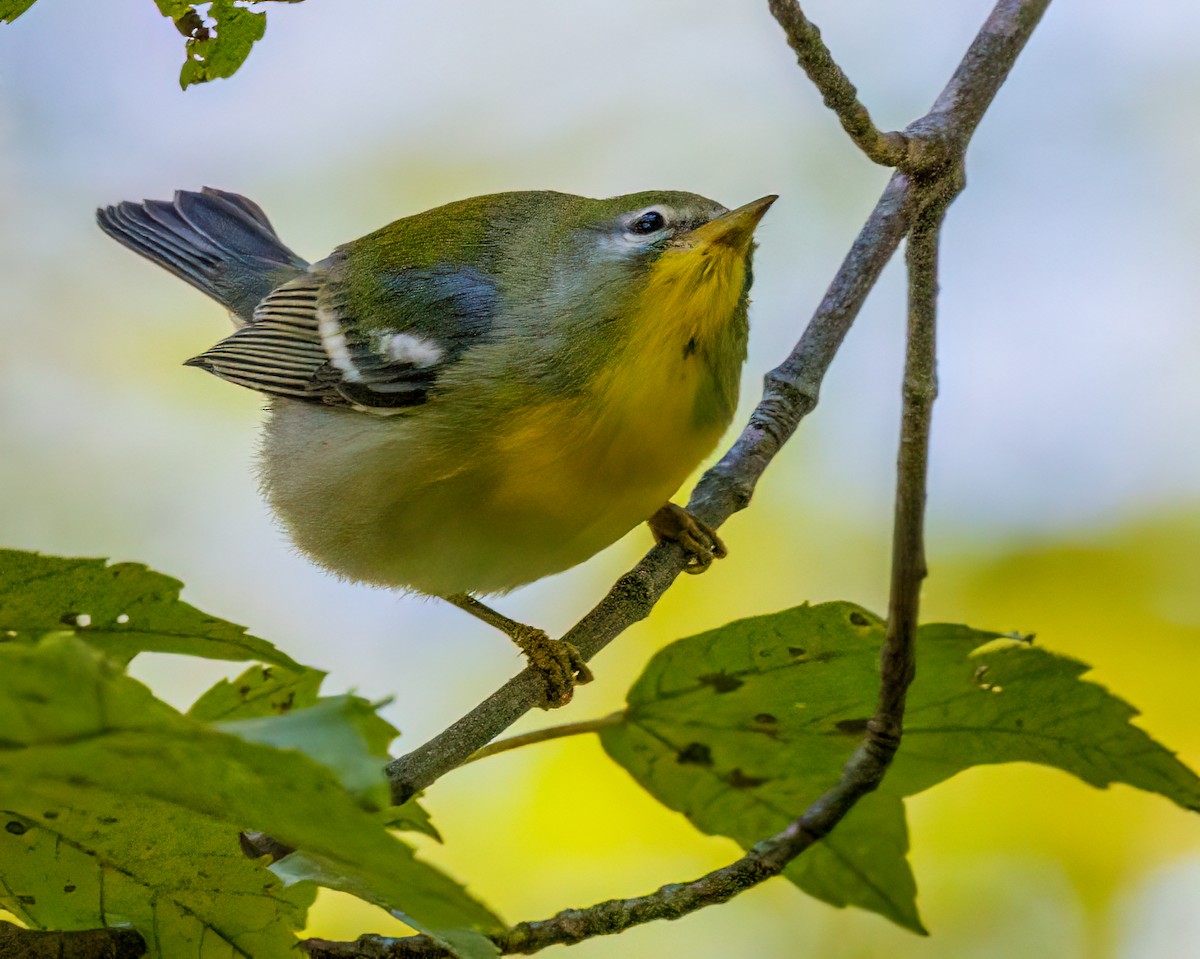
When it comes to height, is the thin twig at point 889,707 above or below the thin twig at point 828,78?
below

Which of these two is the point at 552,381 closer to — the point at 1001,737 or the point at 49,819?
the point at 1001,737

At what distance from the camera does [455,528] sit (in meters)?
2.68

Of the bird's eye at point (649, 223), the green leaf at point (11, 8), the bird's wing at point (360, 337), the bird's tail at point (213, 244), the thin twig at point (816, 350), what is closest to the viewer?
the green leaf at point (11, 8)

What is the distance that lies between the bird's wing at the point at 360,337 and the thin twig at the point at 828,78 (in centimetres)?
127

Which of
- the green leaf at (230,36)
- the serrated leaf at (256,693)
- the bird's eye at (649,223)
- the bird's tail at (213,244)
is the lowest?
the serrated leaf at (256,693)

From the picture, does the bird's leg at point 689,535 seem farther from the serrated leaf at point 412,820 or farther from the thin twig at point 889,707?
the serrated leaf at point 412,820

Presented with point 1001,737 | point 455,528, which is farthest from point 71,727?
point 455,528

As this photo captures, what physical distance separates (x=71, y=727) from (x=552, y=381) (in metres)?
1.85

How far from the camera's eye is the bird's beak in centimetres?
259

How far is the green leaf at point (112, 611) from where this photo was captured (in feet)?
4.40

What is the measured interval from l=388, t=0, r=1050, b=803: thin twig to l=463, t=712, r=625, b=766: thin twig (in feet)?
0.21

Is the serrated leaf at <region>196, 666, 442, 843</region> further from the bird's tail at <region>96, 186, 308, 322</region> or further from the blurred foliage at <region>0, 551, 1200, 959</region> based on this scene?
the bird's tail at <region>96, 186, 308, 322</region>

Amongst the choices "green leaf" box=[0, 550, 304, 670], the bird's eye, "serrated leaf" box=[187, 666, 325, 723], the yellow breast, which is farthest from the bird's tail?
"green leaf" box=[0, 550, 304, 670]

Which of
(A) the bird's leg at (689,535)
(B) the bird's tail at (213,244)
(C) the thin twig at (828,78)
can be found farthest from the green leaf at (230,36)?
(B) the bird's tail at (213,244)
